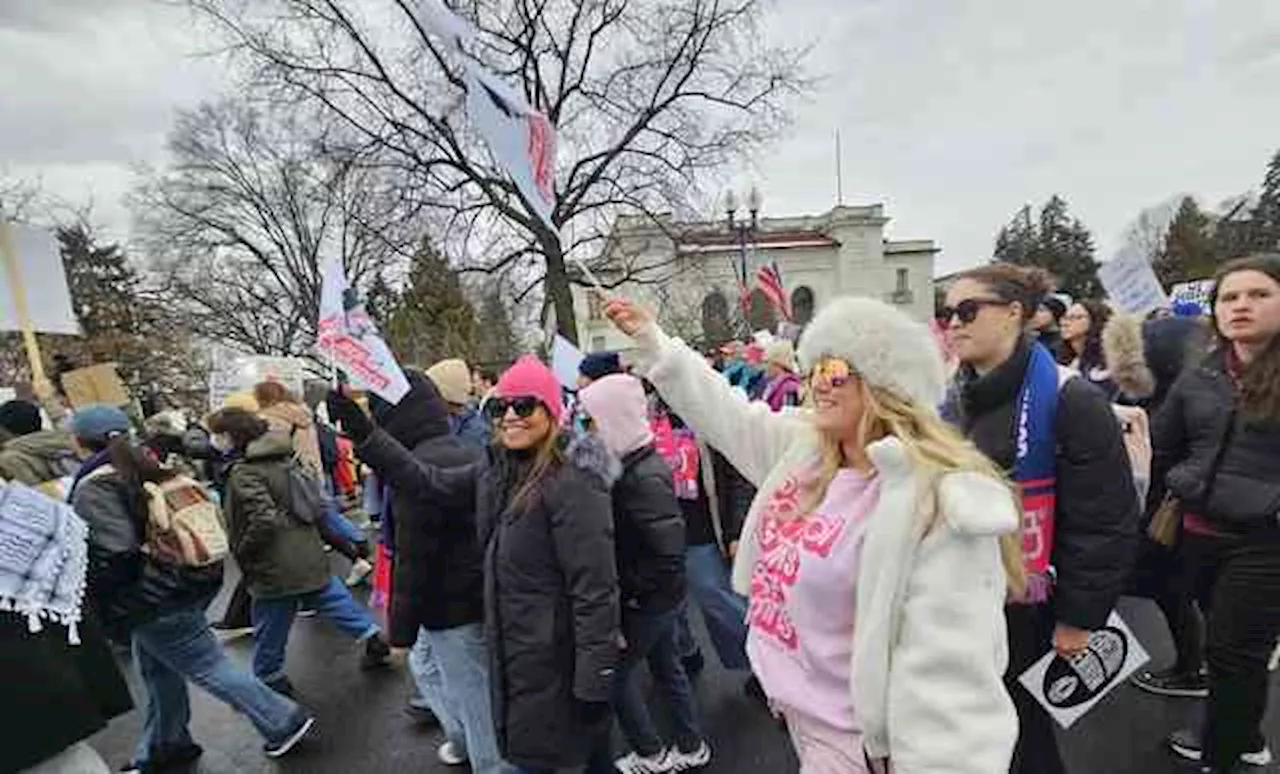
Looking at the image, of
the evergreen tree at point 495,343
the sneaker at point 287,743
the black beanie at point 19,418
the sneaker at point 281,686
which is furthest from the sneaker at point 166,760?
the evergreen tree at point 495,343

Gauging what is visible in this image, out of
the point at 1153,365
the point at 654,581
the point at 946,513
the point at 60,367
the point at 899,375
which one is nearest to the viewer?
the point at 946,513

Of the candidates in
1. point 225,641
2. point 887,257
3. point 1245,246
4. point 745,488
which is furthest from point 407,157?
point 887,257

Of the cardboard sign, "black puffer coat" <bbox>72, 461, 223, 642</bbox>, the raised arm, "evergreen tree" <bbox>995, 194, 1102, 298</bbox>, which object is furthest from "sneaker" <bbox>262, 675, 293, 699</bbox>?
"evergreen tree" <bbox>995, 194, 1102, 298</bbox>

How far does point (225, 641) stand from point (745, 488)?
4.29 m

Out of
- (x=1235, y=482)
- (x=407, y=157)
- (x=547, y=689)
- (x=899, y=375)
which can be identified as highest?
(x=407, y=157)

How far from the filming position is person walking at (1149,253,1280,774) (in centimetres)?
278

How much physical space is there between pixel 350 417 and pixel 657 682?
74.7 inches

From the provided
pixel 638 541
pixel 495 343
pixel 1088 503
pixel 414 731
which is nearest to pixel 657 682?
pixel 638 541

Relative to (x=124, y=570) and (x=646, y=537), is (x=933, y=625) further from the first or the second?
(x=124, y=570)

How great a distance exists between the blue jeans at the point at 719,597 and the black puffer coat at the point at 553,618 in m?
1.71

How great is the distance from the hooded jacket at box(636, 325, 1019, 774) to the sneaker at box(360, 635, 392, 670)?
14.3ft

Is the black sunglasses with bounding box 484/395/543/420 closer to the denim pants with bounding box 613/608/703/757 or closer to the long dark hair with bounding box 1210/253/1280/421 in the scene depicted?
the denim pants with bounding box 613/608/703/757

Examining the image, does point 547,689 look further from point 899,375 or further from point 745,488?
point 745,488

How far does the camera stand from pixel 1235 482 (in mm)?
2840
